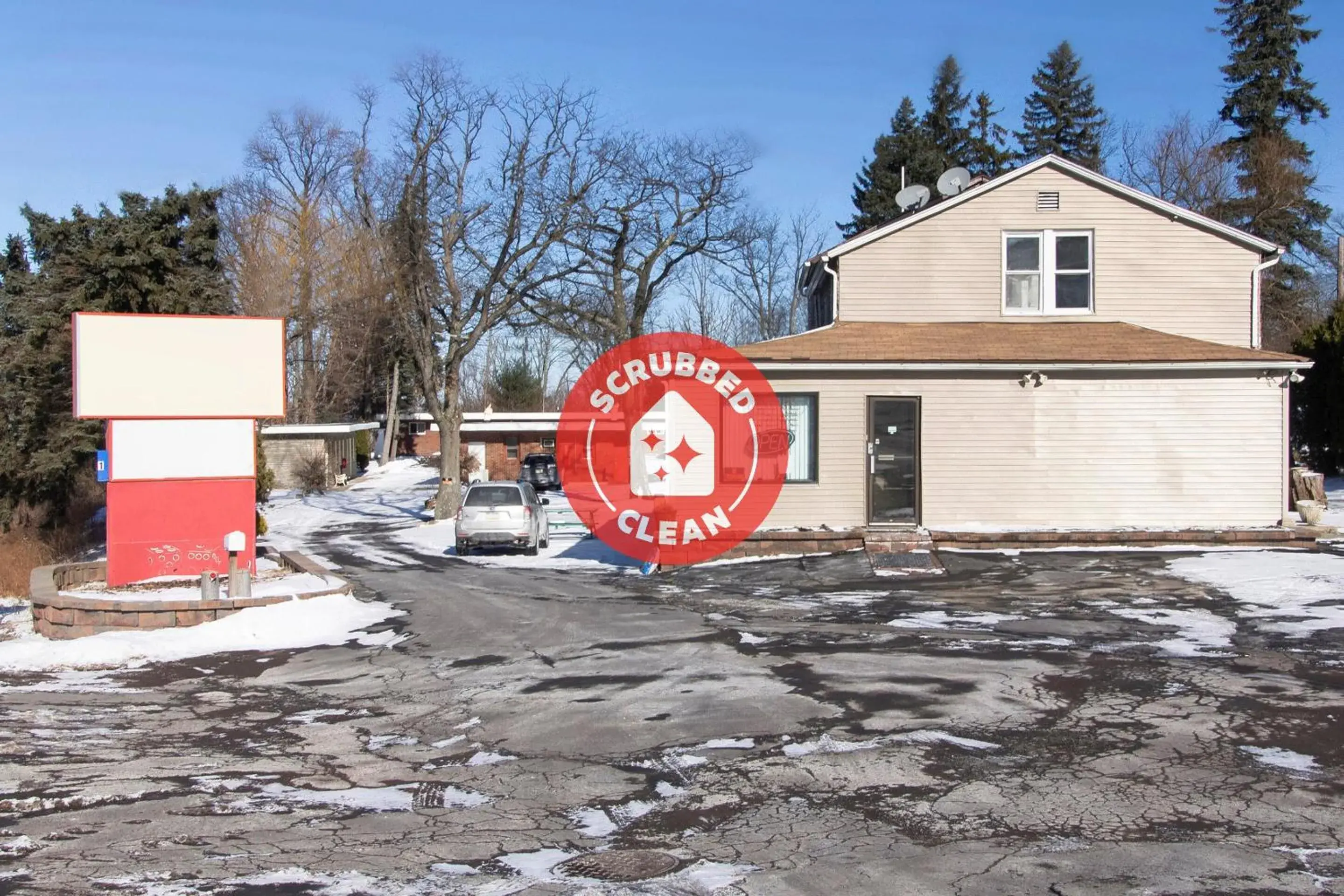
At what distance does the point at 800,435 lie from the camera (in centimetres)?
1986

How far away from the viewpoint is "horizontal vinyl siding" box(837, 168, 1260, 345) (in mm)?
21344

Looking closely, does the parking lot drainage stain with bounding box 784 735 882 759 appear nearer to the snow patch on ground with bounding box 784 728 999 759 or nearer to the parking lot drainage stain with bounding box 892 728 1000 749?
the snow patch on ground with bounding box 784 728 999 759

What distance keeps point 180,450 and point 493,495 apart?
804 centimetres

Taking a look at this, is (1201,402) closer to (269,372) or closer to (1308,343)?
(1308,343)

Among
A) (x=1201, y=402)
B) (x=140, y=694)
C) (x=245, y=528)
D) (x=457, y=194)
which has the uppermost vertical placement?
(x=457, y=194)

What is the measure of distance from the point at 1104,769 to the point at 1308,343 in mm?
26350

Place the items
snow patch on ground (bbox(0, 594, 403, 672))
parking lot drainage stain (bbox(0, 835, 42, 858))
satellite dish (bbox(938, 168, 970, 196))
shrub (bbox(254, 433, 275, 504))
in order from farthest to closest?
shrub (bbox(254, 433, 275, 504)), satellite dish (bbox(938, 168, 970, 196)), snow patch on ground (bbox(0, 594, 403, 672)), parking lot drainage stain (bbox(0, 835, 42, 858))

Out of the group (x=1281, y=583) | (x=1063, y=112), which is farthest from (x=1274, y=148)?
(x=1281, y=583)

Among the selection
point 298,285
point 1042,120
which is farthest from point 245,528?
point 1042,120

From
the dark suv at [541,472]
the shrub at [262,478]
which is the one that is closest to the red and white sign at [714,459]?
the shrub at [262,478]

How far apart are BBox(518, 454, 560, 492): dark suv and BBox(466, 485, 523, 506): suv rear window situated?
25.8m

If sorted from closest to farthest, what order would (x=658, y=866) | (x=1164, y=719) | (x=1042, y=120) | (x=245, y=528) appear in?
(x=658, y=866)
(x=1164, y=719)
(x=245, y=528)
(x=1042, y=120)

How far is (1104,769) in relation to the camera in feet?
24.2

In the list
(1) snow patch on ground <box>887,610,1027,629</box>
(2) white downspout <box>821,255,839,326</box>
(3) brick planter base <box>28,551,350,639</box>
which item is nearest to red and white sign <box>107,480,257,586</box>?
(3) brick planter base <box>28,551,350,639</box>
